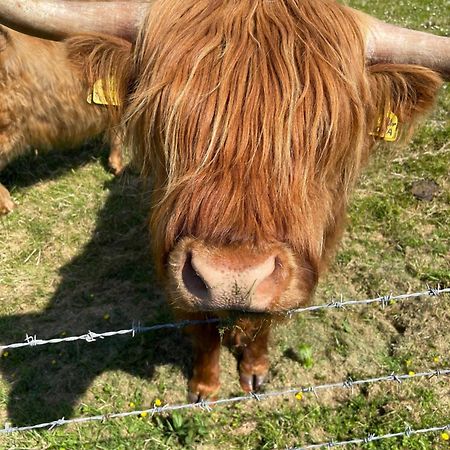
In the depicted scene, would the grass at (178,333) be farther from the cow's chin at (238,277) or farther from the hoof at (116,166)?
the cow's chin at (238,277)

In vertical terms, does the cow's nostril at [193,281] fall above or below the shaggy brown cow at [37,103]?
above

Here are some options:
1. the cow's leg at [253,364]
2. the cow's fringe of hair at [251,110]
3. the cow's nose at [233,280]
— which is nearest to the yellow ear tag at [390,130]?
the cow's fringe of hair at [251,110]

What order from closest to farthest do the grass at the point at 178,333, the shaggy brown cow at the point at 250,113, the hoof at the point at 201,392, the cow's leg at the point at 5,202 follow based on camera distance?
1. the shaggy brown cow at the point at 250,113
2. the grass at the point at 178,333
3. the hoof at the point at 201,392
4. the cow's leg at the point at 5,202

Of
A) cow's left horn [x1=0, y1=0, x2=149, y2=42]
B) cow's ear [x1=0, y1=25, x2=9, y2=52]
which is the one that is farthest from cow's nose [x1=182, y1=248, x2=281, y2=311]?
cow's ear [x1=0, y1=25, x2=9, y2=52]

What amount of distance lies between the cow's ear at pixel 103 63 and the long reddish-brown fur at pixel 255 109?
0.02m

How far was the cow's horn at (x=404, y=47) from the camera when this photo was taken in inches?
82.4

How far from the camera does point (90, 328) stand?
3.79 m

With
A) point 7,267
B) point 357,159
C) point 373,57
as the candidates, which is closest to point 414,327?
point 357,159

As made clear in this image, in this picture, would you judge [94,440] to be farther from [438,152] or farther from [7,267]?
[438,152]

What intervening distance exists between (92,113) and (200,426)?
273 cm

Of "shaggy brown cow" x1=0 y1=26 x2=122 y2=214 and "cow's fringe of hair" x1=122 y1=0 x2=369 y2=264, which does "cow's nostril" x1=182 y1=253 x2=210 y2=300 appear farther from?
"shaggy brown cow" x1=0 y1=26 x2=122 y2=214

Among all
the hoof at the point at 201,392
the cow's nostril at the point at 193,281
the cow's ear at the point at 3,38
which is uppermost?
the cow's nostril at the point at 193,281

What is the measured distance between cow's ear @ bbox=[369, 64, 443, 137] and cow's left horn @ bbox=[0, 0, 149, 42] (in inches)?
38.8

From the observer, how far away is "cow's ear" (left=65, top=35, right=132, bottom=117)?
227 cm
